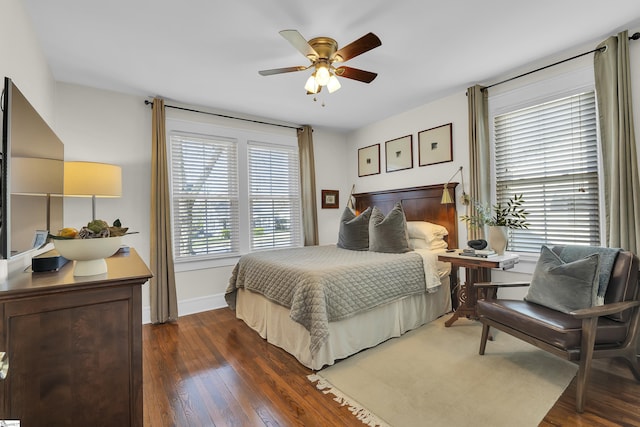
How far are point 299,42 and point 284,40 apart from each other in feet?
1.53

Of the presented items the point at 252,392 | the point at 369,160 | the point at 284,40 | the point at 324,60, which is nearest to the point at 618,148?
the point at 324,60

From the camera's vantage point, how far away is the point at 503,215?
117 inches

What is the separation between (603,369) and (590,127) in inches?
78.5

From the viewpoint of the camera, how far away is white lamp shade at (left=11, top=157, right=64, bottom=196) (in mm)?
1308

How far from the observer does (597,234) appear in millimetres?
2596

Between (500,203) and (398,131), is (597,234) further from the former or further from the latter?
(398,131)

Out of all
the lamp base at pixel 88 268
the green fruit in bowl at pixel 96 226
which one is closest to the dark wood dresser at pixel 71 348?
the lamp base at pixel 88 268

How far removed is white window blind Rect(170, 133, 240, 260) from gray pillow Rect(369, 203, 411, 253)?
6.26ft

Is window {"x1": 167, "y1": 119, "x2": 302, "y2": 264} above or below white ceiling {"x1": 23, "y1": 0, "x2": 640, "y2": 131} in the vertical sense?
below

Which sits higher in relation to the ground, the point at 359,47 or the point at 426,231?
the point at 359,47

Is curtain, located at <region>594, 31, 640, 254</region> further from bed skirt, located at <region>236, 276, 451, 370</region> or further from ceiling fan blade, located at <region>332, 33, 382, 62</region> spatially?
ceiling fan blade, located at <region>332, 33, 382, 62</region>

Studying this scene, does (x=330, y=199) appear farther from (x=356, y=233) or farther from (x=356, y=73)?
(x=356, y=73)

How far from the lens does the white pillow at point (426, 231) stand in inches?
139

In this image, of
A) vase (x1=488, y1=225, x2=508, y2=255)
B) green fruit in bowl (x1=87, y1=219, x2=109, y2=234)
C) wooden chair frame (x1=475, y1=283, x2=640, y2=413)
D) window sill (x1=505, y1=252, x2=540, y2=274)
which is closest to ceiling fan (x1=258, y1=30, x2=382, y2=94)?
green fruit in bowl (x1=87, y1=219, x2=109, y2=234)
